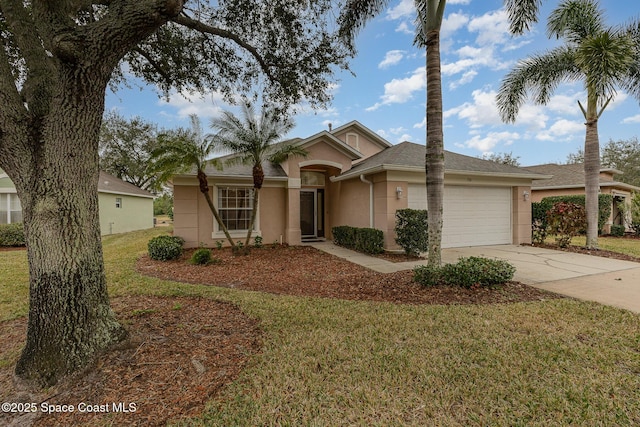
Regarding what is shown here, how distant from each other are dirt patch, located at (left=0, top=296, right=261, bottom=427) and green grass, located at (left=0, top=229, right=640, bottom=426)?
0.28 metres

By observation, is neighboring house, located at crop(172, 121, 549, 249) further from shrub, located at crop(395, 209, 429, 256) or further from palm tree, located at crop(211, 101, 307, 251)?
palm tree, located at crop(211, 101, 307, 251)

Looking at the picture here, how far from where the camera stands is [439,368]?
9.87 feet

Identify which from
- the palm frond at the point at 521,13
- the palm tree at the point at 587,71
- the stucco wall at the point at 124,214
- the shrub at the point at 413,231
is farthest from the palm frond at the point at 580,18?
the stucco wall at the point at 124,214

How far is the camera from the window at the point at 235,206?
37.9 feet

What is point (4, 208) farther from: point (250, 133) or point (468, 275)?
point (468, 275)

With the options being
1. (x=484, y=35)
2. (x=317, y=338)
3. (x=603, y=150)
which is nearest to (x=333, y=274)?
(x=317, y=338)

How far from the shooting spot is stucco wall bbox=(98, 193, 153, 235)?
1758cm

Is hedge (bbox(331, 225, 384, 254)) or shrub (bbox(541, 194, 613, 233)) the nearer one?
hedge (bbox(331, 225, 384, 254))

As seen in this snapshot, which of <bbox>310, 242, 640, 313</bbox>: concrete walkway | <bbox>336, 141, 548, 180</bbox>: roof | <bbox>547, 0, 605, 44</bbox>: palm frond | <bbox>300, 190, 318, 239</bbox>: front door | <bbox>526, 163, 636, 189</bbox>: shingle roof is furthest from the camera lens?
<bbox>526, 163, 636, 189</bbox>: shingle roof

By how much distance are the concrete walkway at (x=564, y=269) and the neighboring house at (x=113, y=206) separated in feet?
49.7

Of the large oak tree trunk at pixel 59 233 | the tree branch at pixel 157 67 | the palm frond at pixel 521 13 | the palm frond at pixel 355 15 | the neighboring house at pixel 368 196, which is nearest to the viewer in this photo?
the large oak tree trunk at pixel 59 233

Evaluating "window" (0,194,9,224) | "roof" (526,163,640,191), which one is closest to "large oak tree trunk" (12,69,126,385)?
"window" (0,194,9,224)

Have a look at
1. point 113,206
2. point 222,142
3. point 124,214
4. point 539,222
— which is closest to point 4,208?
point 113,206

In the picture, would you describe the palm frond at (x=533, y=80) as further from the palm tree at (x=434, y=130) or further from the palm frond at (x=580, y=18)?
the palm tree at (x=434, y=130)
